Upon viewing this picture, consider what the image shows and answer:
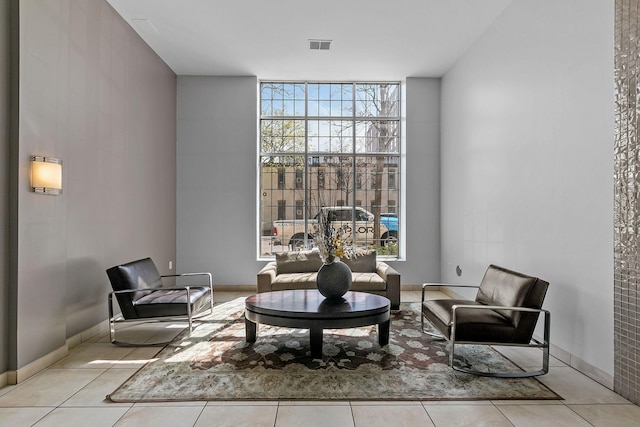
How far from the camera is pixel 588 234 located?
335 centimetres

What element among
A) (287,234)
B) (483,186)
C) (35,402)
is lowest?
(35,402)

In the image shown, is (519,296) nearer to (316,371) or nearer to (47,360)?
(316,371)

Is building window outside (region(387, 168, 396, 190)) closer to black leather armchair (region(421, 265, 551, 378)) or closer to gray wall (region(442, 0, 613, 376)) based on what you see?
gray wall (region(442, 0, 613, 376))

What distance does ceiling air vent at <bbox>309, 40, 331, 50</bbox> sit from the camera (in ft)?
18.9

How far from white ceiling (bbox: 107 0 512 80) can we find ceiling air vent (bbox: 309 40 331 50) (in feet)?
0.26

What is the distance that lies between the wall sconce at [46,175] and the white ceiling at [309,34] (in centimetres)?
227

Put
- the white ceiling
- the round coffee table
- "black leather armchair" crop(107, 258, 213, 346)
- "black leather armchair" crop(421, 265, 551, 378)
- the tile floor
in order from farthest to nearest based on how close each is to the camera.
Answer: the white ceiling
"black leather armchair" crop(107, 258, 213, 346)
the round coffee table
"black leather armchair" crop(421, 265, 551, 378)
the tile floor

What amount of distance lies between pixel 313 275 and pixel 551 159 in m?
3.21

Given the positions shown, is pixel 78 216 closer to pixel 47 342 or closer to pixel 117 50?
pixel 47 342

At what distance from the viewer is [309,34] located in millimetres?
5551

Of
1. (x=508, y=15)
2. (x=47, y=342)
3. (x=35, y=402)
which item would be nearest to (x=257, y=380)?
(x=35, y=402)

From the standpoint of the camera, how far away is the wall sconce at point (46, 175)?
3387 millimetres

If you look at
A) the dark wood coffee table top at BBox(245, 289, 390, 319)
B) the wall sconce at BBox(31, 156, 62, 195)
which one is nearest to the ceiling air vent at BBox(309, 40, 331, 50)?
the dark wood coffee table top at BBox(245, 289, 390, 319)

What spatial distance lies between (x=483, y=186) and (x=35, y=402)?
16.4 feet
